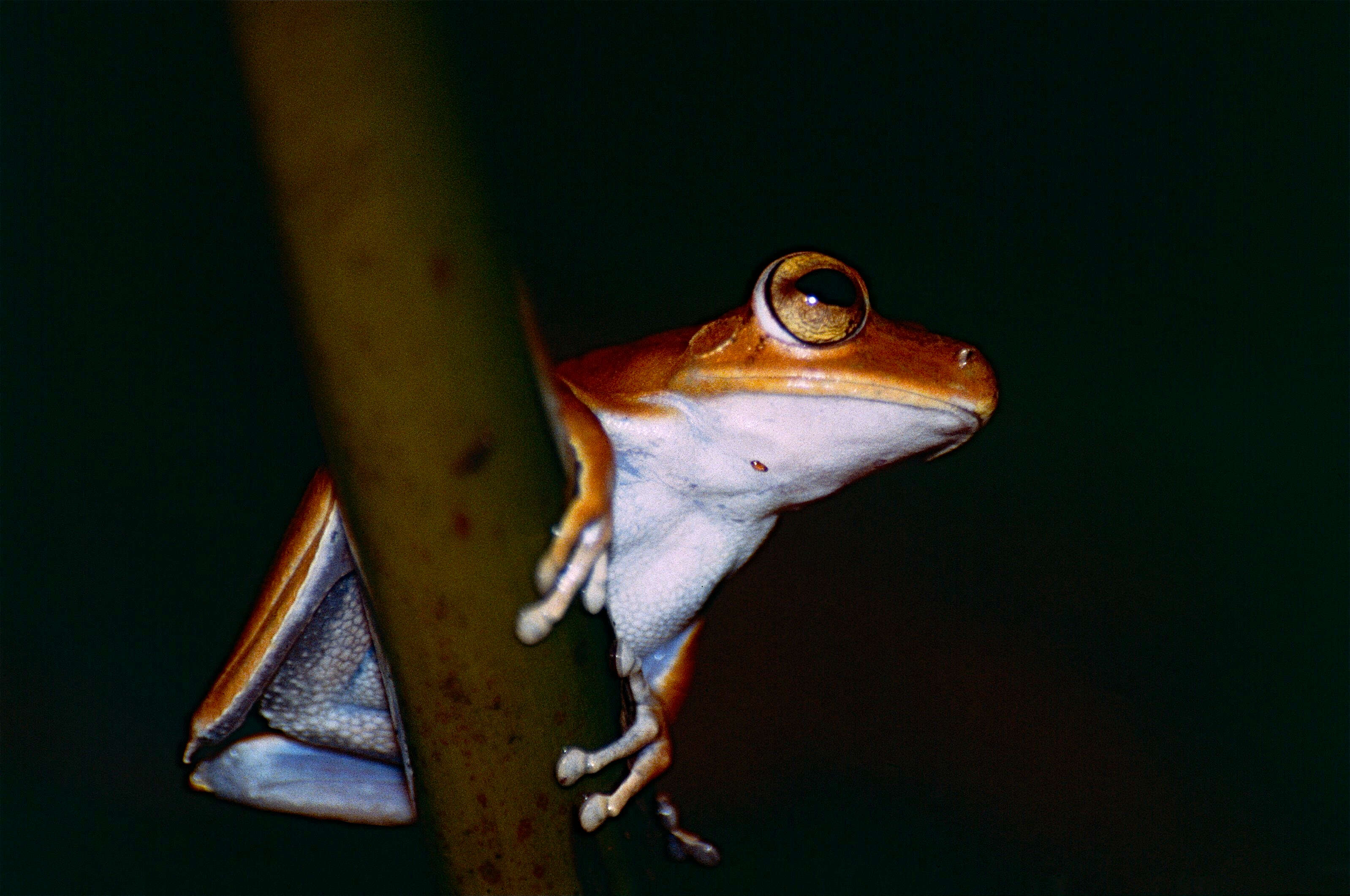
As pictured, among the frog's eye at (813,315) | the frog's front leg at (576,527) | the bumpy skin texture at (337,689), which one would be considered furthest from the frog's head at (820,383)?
the bumpy skin texture at (337,689)

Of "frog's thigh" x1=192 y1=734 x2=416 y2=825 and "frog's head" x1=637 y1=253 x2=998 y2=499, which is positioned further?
"frog's thigh" x1=192 y1=734 x2=416 y2=825

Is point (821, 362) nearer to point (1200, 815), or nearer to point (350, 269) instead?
point (350, 269)

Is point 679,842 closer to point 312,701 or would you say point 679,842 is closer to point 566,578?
point 312,701

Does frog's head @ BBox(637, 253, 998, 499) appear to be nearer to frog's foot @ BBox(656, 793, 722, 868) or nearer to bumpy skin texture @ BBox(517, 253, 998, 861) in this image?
bumpy skin texture @ BBox(517, 253, 998, 861)

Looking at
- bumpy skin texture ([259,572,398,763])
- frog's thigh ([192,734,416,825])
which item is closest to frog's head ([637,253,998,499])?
bumpy skin texture ([259,572,398,763])

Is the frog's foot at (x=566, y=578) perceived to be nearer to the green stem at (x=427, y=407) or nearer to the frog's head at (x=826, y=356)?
the green stem at (x=427, y=407)
